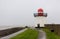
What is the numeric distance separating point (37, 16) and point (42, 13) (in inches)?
49.6

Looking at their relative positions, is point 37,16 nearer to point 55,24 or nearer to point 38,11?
point 38,11

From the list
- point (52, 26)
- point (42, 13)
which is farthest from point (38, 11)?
point (52, 26)

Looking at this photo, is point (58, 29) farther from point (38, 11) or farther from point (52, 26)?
point (38, 11)

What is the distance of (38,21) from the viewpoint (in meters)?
52.4

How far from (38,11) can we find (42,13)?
3.15 ft

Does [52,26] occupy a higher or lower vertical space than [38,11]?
lower

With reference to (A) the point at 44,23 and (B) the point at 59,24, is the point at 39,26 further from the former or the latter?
(B) the point at 59,24

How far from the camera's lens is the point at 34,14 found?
5388 cm

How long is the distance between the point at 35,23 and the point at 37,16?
1612 mm

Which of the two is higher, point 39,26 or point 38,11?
point 38,11

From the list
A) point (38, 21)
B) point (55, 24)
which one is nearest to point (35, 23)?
point (38, 21)

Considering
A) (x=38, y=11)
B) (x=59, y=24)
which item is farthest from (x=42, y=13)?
(x=59, y=24)

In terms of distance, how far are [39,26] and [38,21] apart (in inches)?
43.1

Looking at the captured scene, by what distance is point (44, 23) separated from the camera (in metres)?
52.8
